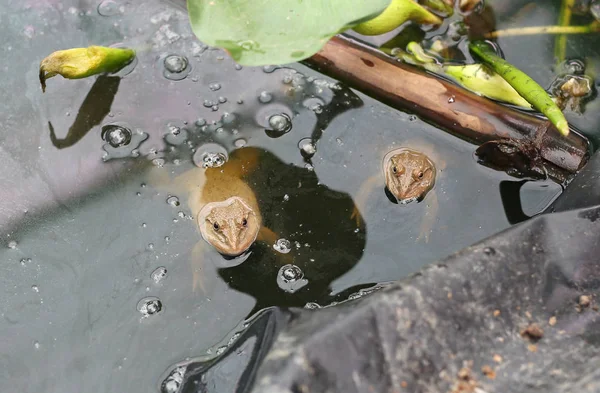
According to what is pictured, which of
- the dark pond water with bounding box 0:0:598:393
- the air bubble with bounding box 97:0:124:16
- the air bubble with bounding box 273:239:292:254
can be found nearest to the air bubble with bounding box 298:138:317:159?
the dark pond water with bounding box 0:0:598:393

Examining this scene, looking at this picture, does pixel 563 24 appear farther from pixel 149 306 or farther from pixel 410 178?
pixel 149 306

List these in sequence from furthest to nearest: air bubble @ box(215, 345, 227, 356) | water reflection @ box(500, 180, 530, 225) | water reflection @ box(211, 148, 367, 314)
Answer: water reflection @ box(500, 180, 530, 225) < water reflection @ box(211, 148, 367, 314) < air bubble @ box(215, 345, 227, 356)

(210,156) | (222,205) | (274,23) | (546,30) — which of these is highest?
(546,30)

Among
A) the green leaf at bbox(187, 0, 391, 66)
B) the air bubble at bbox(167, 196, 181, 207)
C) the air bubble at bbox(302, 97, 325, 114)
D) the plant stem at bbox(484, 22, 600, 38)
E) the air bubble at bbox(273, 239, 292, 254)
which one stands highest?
the plant stem at bbox(484, 22, 600, 38)

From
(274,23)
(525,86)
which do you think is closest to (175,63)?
(274,23)

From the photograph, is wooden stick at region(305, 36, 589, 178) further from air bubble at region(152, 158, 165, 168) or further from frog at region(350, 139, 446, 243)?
air bubble at region(152, 158, 165, 168)

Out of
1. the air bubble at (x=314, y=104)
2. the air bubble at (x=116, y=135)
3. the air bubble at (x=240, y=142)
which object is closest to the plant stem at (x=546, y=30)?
the air bubble at (x=314, y=104)

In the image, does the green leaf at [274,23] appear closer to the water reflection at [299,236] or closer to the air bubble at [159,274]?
the water reflection at [299,236]

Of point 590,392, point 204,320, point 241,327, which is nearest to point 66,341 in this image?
point 204,320
